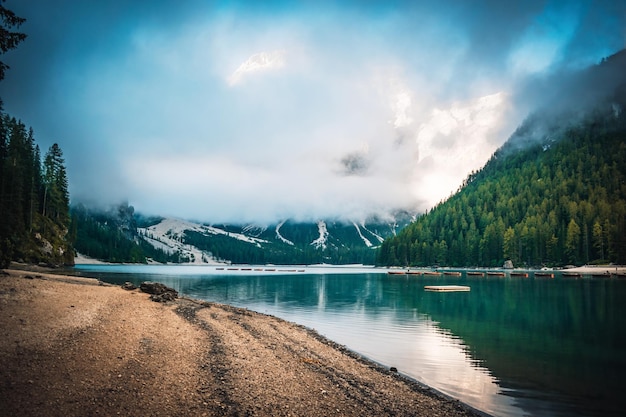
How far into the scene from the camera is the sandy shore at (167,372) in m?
13.1

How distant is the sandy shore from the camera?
13.1 meters

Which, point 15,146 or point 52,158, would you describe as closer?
point 15,146

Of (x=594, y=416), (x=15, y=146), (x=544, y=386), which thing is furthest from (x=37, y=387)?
(x=15, y=146)

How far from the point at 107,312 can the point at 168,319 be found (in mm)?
4943

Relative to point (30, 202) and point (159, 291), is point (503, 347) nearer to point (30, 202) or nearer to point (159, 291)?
point (159, 291)

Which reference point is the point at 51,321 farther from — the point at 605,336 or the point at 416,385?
the point at 605,336

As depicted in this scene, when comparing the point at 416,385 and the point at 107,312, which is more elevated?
the point at 107,312

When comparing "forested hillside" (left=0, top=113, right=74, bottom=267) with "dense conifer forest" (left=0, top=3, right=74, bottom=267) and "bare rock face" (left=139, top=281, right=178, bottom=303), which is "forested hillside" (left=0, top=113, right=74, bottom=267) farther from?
"bare rock face" (left=139, top=281, right=178, bottom=303)

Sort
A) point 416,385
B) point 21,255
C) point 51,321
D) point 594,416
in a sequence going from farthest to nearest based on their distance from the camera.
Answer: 1. point 21,255
2. point 51,321
3. point 416,385
4. point 594,416

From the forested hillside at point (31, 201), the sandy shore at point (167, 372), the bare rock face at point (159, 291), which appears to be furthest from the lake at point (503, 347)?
the forested hillside at point (31, 201)

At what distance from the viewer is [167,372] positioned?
17312 millimetres

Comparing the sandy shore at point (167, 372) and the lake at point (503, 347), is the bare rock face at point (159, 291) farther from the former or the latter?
the sandy shore at point (167, 372)

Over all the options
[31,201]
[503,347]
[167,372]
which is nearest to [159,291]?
[167,372]

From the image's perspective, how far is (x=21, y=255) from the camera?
4001 inches
